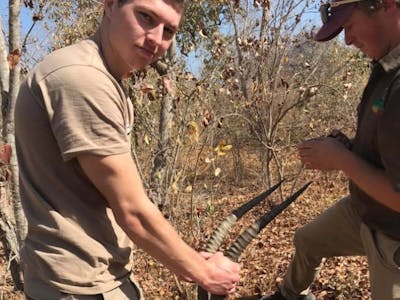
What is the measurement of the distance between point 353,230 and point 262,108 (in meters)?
5.05

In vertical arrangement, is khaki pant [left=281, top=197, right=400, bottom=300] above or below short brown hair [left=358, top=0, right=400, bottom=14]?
below

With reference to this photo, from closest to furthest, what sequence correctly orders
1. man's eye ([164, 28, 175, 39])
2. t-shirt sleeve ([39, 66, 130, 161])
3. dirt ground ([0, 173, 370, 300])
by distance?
t-shirt sleeve ([39, 66, 130, 161]) < man's eye ([164, 28, 175, 39]) < dirt ground ([0, 173, 370, 300])

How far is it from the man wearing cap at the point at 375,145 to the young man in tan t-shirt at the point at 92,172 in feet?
3.27

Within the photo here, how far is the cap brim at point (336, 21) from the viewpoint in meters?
2.90

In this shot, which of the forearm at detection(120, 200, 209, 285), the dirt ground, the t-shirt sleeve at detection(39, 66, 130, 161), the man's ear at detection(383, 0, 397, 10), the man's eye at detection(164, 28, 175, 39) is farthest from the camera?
the dirt ground

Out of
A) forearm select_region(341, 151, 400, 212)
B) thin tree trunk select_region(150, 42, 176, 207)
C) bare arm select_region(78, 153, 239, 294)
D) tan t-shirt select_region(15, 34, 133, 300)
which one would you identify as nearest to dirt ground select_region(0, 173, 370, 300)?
thin tree trunk select_region(150, 42, 176, 207)

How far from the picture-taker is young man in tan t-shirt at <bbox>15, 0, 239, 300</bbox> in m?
1.99

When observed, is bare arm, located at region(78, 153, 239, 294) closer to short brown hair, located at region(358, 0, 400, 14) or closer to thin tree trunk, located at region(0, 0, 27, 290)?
short brown hair, located at region(358, 0, 400, 14)

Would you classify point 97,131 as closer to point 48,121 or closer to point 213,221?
point 48,121

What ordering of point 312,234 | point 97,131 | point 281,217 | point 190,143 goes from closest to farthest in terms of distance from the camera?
point 97,131
point 312,234
point 190,143
point 281,217

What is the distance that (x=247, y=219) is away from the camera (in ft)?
29.1

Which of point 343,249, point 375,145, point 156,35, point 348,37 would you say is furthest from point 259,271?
point 156,35

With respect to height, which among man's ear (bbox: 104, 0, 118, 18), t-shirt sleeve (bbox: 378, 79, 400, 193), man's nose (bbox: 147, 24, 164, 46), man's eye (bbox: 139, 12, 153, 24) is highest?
man's ear (bbox: 104, 0, 118, 18)

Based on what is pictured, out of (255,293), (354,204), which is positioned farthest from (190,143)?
(354,204)
